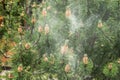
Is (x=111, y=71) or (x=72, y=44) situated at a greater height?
(x=72, y=44)

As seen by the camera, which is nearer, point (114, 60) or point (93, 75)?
point (114, 60)

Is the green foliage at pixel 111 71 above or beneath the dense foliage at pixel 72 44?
beneath

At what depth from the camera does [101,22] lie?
452 cm

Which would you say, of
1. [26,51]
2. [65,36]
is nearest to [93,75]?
[65,36]

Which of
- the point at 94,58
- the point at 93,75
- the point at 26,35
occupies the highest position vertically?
the point at 26,35

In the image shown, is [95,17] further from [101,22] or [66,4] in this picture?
[66,4]

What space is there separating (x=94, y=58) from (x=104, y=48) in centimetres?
29

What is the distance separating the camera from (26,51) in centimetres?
471

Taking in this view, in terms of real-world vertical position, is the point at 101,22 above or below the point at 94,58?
above

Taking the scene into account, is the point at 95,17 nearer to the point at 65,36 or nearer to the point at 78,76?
the point at 65,36

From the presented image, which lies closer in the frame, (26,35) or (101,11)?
(101,11)

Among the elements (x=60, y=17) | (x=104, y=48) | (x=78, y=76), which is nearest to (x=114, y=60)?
(x=104, y=48)

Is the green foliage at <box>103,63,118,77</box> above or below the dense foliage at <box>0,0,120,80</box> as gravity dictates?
below

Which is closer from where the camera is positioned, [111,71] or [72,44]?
[111,71]
